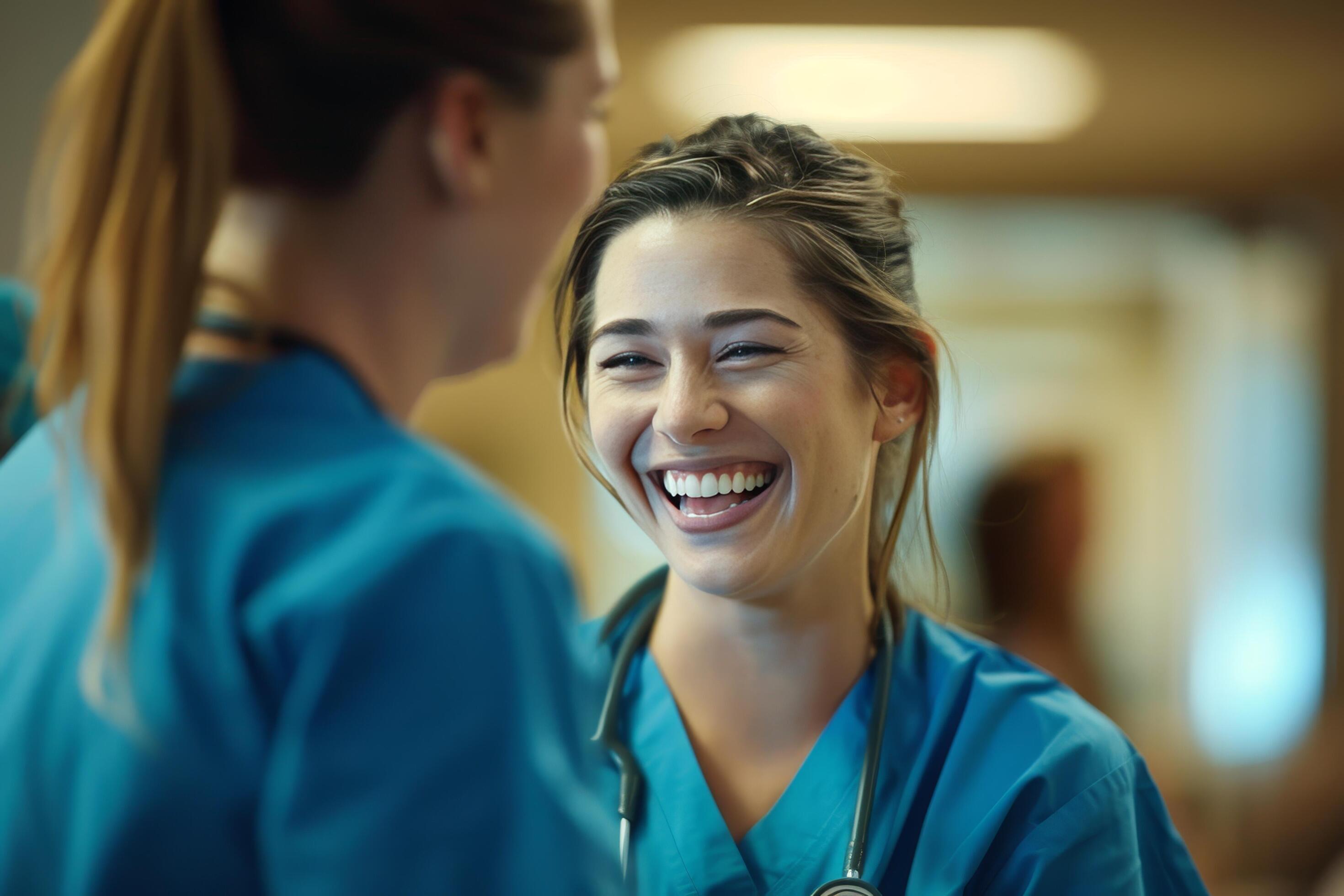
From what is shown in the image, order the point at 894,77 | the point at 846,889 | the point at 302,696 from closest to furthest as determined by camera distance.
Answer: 1. the point at 302,696
2. the point at 846,889
3. the point at 894,77

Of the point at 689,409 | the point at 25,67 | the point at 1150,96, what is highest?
the point at 1150,96

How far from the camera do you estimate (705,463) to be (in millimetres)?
844

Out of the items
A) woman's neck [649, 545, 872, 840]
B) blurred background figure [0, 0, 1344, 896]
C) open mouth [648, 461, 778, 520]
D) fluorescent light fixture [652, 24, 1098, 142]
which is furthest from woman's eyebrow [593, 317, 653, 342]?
fluorescent light fixture [652, 24, 1098, 142]

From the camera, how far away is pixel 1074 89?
3.23 meters

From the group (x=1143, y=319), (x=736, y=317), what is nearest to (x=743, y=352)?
(x=736, y=317)

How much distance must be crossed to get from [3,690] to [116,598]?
0.30 ft

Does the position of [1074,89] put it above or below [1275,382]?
above

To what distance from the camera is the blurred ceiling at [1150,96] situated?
9.24 ft

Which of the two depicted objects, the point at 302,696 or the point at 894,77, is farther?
the point at 894,77

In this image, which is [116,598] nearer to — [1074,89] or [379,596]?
[379,596]

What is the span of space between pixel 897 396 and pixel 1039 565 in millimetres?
1357

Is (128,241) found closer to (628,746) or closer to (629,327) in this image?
(629,327)

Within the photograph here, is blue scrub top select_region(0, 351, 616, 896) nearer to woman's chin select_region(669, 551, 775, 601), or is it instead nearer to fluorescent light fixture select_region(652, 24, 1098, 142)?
woman's chin select_region(669, 551, 775, 601)

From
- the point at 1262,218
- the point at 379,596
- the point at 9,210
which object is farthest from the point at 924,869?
the point at 1262,218
